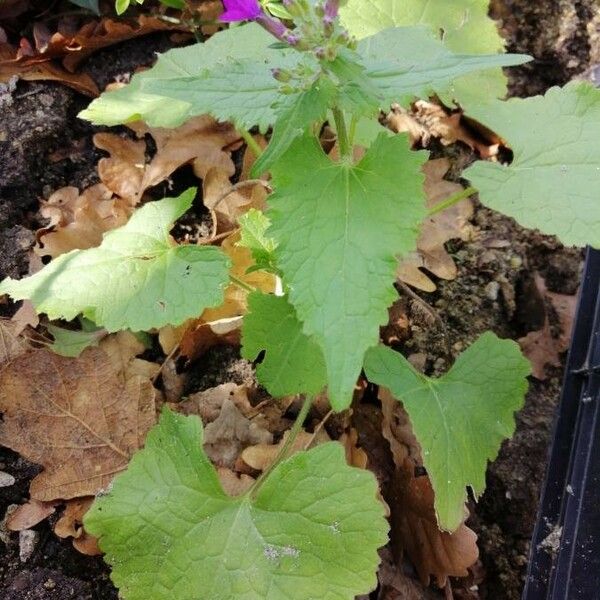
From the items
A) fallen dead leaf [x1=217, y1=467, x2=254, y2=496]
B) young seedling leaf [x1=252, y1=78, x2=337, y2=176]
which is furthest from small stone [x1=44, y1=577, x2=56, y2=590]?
young seedling leaf [x1=252, y1=78, x2=337, y2=176]

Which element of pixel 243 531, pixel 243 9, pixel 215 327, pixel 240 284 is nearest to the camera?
pixel 243 9

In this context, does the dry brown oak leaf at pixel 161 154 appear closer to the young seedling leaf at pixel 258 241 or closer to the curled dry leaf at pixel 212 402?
the young seedling leaf at pixel 258 241

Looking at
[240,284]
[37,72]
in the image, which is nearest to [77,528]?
[240,284]

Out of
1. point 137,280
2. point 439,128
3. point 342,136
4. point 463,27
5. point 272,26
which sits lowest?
point 137,280

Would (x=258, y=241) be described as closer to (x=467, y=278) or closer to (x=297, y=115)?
(x=297, y=115)

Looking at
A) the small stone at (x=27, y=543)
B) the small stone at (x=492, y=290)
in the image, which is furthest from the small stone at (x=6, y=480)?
the small stone at (x=492, y=290)
